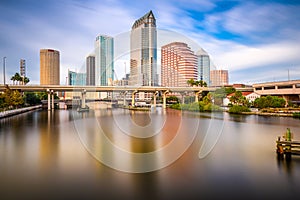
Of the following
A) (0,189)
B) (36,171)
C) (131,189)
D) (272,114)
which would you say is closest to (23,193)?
(0,189)

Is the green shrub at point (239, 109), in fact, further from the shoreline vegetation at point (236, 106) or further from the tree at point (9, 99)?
the tree at point (9, 99)

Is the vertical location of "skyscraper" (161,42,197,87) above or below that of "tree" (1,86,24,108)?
above

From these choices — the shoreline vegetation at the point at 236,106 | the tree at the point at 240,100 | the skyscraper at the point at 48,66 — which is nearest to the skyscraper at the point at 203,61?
the shoreline vegetation at the point at 236,106

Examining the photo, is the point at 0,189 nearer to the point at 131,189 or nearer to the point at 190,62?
the point at 131,189

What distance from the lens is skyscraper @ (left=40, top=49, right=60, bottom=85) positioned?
97637mm

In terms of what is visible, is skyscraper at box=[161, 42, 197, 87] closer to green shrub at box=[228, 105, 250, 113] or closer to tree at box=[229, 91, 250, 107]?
green shrub at box=[228, 105, 250, 113]

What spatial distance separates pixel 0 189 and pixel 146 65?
25.8 feet

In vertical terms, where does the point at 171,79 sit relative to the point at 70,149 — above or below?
above

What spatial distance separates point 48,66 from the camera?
97625 millimetres

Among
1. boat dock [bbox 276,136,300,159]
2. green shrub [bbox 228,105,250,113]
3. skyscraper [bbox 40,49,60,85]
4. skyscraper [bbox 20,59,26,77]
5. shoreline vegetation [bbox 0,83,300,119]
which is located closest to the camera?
boat dock [bbox 276,136,300,159]

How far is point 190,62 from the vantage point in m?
12.1

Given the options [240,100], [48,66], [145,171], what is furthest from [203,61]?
[48,66]

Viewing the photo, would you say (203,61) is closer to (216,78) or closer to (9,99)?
(9,99)

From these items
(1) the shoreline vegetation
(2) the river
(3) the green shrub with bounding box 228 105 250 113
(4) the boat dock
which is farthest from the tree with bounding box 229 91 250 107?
(4) the boat dock
